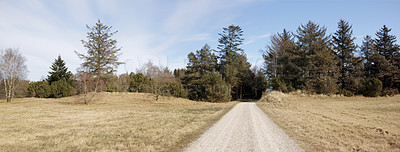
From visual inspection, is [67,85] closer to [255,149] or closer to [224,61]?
[224,61]

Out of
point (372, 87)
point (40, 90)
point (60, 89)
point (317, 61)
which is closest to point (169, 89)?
point (60, 89)

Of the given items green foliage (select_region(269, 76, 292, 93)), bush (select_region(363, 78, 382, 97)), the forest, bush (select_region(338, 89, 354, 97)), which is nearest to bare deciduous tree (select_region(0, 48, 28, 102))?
the forest

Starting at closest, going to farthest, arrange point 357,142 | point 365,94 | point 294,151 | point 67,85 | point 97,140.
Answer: point 294,151 < point 357,142 < point 97,140 < point 365,94 < point 67,85

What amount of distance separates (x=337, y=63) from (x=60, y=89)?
55.5 metres

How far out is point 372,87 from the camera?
3397 centimetres

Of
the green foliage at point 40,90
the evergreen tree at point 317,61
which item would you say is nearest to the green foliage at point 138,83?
the green foliage at point 40,90

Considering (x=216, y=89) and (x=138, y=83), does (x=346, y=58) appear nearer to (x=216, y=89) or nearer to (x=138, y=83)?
(x=216, y=89)

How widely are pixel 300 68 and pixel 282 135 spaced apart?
33548mm

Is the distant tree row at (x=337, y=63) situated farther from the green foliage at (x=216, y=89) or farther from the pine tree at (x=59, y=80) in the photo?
the pine tree at (x=59, y=80)

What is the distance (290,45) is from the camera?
129 feet

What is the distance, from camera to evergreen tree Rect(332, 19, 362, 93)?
36.8m

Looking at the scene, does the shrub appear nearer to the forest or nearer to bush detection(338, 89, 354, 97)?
the forest

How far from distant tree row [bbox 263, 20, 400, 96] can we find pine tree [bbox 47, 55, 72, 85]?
143 feet

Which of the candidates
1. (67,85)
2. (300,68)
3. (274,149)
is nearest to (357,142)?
(274,149)
